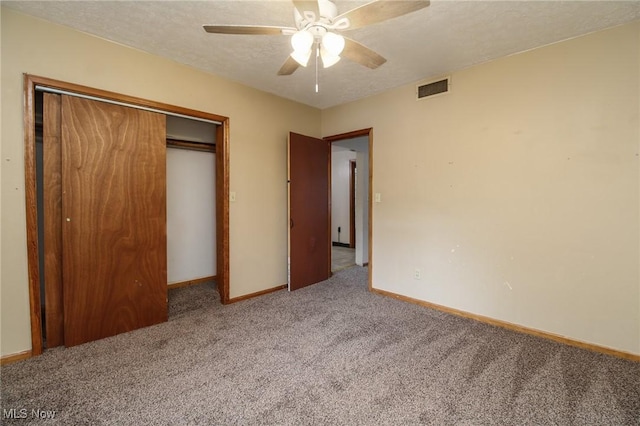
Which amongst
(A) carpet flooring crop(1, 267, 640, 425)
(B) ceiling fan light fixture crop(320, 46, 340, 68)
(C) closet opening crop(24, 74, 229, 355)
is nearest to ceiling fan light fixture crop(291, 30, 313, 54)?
(B) ceiling fan light fixture crop(320, 46, 340, 68)

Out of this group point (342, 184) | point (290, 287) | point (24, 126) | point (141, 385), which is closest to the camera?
point (141, 385)

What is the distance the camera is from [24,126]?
203 cm

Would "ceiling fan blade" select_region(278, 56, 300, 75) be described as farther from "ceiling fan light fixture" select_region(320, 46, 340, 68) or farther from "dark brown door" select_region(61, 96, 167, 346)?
"dark brown door" select_region(61, 96, 167, 346)

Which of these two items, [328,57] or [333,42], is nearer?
[333,42]

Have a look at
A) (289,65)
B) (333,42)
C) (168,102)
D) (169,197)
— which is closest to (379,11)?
(333,42)

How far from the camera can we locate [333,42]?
163cm

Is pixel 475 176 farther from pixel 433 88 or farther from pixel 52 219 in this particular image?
pixel 52 219

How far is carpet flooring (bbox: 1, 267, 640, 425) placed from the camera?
1.56m

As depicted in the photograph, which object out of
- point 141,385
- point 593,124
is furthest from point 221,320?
point 593,124

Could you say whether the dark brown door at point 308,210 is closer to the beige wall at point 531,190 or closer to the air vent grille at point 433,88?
the beige wall at point 531,190

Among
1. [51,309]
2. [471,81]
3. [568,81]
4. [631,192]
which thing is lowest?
[51,309]

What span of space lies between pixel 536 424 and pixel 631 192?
186 cm

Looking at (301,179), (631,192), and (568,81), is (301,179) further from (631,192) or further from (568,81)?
(631,192)

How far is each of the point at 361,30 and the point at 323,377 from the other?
2.62 meters
